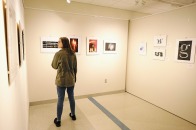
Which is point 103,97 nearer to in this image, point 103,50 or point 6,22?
point 103,50

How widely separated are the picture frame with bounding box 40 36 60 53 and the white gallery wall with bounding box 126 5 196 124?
2.24 metres

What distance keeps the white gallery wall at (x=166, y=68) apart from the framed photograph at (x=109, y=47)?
20.3 inches

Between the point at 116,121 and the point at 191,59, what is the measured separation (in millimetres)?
1878

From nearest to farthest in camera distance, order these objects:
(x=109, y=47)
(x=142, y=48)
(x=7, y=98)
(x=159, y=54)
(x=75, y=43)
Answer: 1. (x=7, y=98)
2. (x=159, y=54)
3. (x=75, y=43)
4. (x=142, y=48)
5. (x=109, y=47)

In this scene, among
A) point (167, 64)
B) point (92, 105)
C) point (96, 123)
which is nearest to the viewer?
point (96, 123)

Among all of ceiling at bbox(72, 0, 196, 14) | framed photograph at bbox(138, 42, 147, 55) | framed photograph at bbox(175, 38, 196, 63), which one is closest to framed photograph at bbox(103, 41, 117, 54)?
framed photograph at bbox(138, 42, 147, 55)

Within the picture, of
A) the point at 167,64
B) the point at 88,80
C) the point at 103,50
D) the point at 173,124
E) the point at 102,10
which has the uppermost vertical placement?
the point at 102,10

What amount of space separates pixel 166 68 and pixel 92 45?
1.95m

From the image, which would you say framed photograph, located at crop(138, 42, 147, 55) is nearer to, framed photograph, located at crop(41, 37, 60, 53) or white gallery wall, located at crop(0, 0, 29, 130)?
framed photograph, located at crop(41, 37, 60, 53)

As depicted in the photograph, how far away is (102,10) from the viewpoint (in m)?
4.05

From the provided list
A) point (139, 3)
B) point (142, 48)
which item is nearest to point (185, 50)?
point (142, 48)

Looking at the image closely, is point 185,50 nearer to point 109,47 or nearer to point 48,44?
point 109,47

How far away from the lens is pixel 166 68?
3316 millimetres

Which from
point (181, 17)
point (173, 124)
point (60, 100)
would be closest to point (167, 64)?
point (181, 17)
